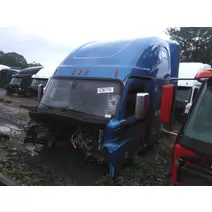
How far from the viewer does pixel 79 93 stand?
13.7 feet

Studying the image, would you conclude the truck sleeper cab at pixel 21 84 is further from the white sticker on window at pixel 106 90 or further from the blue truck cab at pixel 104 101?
the white sticker on window at pixel 106 90

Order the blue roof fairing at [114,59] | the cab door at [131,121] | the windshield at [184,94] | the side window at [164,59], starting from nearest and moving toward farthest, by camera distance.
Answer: the cab door at [131,121] < the blue roof fairing at [114,59] < the side window at [164,59] < the windshield at [184,94]

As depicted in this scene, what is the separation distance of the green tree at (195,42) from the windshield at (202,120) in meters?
19.5

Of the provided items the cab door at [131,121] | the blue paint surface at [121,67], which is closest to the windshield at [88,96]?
the blue paint surface at [121,67]

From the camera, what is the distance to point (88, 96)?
4.09 metres

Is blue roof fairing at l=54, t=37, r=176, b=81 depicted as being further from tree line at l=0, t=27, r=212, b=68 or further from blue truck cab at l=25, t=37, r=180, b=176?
tree line at l=0, t=27, r=212, b=68

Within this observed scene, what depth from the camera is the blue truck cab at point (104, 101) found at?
3736 millimetres

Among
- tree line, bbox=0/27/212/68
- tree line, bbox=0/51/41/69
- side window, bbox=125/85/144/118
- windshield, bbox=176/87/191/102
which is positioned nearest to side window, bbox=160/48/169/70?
side window, bbox=125/85/144/118

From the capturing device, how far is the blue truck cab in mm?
3736

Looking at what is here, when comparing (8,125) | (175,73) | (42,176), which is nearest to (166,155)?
(175,73)

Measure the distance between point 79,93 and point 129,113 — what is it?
1.00 meters

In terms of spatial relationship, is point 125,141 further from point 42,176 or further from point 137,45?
point 137,45

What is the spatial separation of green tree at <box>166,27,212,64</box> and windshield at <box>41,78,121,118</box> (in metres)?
18.3

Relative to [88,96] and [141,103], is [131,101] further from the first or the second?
[88,96]
